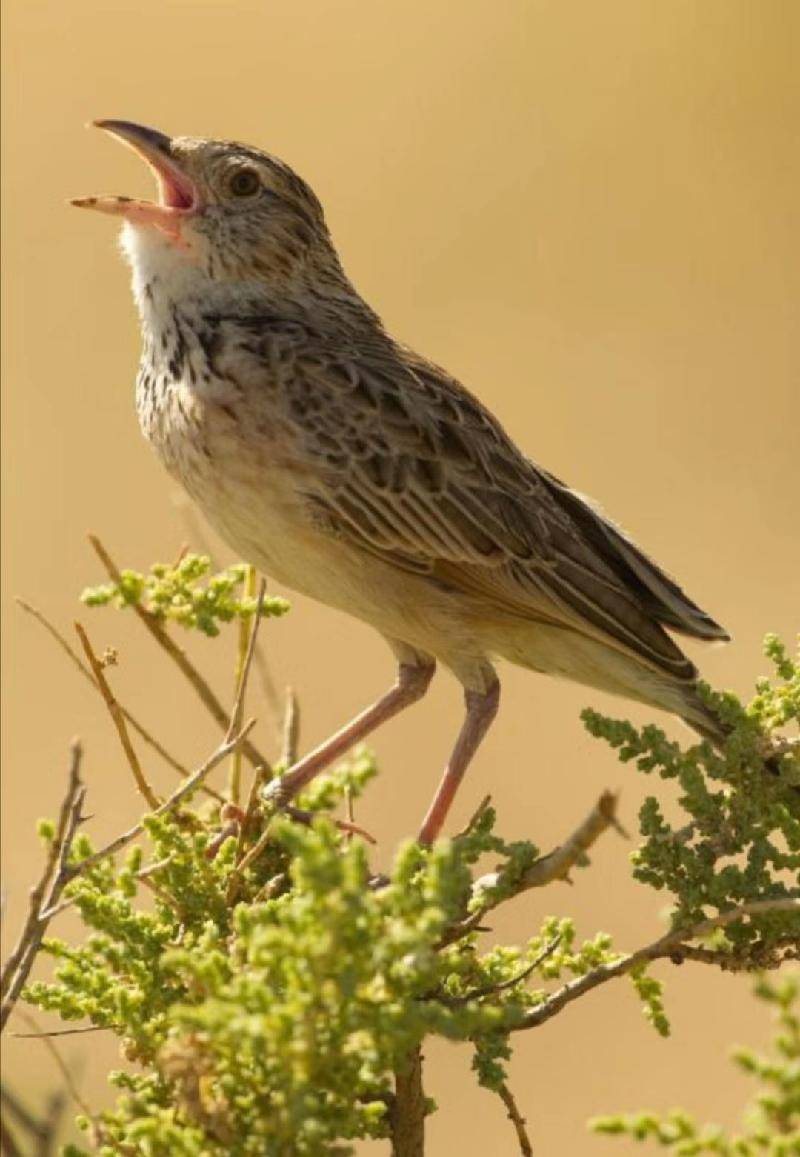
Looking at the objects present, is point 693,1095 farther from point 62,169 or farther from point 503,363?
point 62,169

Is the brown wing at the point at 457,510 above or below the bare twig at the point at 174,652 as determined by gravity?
above

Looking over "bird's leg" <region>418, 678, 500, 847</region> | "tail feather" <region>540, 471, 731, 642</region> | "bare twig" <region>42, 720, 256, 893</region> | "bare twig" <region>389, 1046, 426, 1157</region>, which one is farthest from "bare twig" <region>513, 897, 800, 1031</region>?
"tail feather" <region>540, 471, 731, 642</region>

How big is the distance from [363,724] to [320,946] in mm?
3156

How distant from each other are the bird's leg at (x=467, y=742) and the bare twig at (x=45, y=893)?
7.60 feet

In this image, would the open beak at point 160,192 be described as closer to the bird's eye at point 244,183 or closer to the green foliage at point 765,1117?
the bird's eye at point 244,183

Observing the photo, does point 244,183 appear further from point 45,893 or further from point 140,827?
point 45,893

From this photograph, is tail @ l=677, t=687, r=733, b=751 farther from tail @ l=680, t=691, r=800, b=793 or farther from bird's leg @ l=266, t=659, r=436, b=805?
bird's leg @ l=266, t=659, r=436, b=805

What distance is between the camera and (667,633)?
606 cm

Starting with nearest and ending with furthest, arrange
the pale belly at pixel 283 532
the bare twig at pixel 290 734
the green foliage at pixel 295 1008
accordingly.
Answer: the green foliage at pixel 295 1008
the bare twig at pixel 290 734
the pale belly at pixel 283 532

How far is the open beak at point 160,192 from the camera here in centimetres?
619

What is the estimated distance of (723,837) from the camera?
4.25 metres

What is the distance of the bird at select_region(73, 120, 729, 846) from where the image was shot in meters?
5.86

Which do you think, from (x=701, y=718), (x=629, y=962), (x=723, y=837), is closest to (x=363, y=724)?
(x=701, y=718)

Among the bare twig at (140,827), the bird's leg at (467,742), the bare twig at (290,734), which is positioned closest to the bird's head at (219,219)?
the bird's leg at (467,742)
